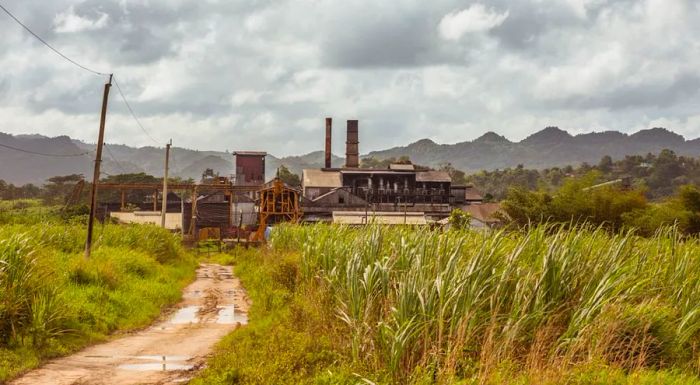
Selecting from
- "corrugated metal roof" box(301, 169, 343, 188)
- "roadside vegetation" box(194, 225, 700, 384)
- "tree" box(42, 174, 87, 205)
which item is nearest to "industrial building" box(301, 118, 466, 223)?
"corrugated metal roof" box(301, 169, 343, 188)

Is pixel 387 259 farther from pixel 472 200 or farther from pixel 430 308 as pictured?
pixel 472 200

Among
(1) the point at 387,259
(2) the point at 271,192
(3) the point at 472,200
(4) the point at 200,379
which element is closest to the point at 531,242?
(1) the point at 387,259

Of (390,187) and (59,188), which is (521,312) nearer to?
(390,187)

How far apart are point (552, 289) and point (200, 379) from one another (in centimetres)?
617

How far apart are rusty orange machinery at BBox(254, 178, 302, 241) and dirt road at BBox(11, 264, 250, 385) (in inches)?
1445

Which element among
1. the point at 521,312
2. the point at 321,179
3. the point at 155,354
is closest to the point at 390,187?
the point at 321,179

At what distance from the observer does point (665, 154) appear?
163m

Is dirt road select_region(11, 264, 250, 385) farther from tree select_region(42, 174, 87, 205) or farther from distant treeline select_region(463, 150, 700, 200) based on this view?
distant treeline select_region(463, 150, 700, 200)

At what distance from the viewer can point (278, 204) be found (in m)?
61.9

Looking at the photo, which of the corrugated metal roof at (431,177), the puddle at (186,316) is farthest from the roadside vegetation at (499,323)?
the corrugated metal roof at (431,177)

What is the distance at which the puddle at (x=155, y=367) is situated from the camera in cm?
1231

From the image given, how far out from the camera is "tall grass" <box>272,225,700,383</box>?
29.2ft

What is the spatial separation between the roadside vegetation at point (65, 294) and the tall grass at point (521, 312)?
21.5 ft

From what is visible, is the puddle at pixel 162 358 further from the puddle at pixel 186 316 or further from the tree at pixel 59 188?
the tree at pixel 59 188
